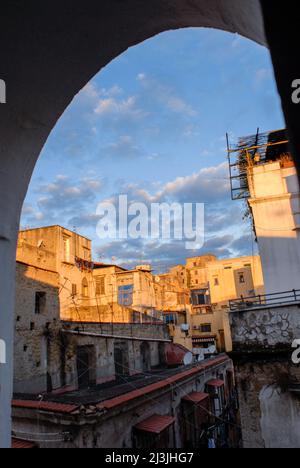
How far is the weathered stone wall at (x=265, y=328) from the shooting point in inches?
339

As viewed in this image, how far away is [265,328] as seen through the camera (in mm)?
8844

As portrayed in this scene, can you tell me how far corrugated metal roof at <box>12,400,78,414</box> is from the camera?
26.9ft

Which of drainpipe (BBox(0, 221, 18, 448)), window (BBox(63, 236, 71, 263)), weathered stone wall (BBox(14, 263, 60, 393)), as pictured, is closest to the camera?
drainpipe (BBox(0, 221, 18, 448))

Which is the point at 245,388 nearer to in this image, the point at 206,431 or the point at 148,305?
the point at 206,431

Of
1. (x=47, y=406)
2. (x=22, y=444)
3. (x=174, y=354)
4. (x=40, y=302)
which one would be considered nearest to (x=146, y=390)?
(x=47, y=406)

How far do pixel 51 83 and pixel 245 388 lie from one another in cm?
871

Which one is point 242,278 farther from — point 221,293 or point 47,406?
point 47,406

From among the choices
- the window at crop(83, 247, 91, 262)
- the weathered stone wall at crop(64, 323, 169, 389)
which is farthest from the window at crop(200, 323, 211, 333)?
the window at crop(83, 247, 91, 262)

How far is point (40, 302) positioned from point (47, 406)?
611 centimetres

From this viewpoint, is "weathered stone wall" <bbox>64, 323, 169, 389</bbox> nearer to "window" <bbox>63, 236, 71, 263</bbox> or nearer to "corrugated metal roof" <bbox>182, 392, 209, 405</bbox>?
"corrugated metal roof" <bbox>182, 392, 209, 405</bbox>

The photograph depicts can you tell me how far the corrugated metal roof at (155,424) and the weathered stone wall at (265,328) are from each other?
10.6 ft

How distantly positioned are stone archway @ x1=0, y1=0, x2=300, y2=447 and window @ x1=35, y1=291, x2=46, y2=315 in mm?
12957
